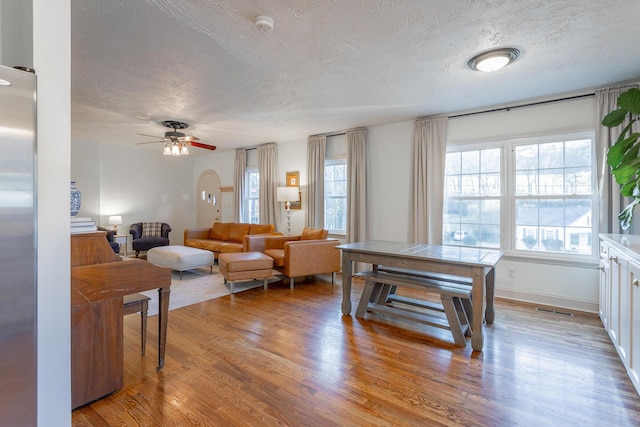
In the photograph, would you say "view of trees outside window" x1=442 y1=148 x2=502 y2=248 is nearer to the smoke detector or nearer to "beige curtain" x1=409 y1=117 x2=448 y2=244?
"beige curtain" x1=409 y1=117 x2=448 y2=244

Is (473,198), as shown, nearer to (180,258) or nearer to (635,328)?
(635,328)

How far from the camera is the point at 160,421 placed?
1.62m

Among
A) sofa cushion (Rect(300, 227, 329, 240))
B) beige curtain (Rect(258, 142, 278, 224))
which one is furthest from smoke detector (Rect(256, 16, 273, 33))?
beige curtain (Rect(258, 142, 278, 224))

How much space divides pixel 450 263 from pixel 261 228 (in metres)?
3.96

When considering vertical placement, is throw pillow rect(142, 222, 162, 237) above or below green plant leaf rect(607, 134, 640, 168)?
below

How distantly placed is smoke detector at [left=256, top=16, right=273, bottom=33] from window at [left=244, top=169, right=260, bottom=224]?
4704 millimetres

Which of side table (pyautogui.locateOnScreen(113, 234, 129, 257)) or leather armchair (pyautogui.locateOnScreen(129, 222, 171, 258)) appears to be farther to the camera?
leather armchair (pyautogui.locateOnScreen(129, 222, 171, 258))

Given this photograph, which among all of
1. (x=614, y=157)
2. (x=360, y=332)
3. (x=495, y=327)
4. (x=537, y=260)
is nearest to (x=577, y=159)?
(x=614, y=157)

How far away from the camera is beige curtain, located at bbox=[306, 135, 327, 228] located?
5.29 m

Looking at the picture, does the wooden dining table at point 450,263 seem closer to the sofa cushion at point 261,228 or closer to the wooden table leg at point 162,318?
the wooden table leg at point 162,318

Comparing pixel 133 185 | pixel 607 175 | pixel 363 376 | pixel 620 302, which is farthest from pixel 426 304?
pixel 133 185

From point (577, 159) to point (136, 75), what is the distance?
4.76 meters

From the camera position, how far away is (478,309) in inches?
96.3

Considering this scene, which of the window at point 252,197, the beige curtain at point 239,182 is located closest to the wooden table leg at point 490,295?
the window at point 252,197
